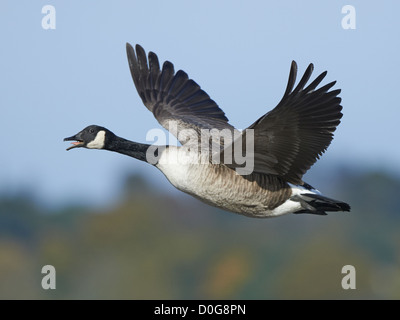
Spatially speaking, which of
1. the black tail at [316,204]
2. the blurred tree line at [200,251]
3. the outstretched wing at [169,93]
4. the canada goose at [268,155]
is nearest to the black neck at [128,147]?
the canada goose at [268,155]

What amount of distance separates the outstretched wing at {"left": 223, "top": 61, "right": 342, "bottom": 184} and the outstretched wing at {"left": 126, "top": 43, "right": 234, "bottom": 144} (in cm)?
184

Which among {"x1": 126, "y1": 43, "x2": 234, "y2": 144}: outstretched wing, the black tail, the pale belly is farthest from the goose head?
the black tail

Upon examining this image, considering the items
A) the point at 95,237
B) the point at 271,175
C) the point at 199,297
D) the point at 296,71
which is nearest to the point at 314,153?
the point at 271,175

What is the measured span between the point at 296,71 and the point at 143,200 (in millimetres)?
55983

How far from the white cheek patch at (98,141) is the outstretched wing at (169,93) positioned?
1.18 metres

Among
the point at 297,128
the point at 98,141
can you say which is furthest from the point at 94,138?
the point at 297,128

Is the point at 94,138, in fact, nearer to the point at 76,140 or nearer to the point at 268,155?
the point at 76,140

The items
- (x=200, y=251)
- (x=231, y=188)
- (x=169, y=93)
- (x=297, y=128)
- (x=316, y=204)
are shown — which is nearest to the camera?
(x=297, y=128)

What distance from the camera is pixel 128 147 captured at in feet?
29.8

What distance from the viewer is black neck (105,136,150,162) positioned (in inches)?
353

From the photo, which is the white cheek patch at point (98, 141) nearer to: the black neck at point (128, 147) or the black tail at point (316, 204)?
the black neck at point (128, 147)

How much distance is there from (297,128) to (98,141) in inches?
88.1

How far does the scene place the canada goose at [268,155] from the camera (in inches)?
311
